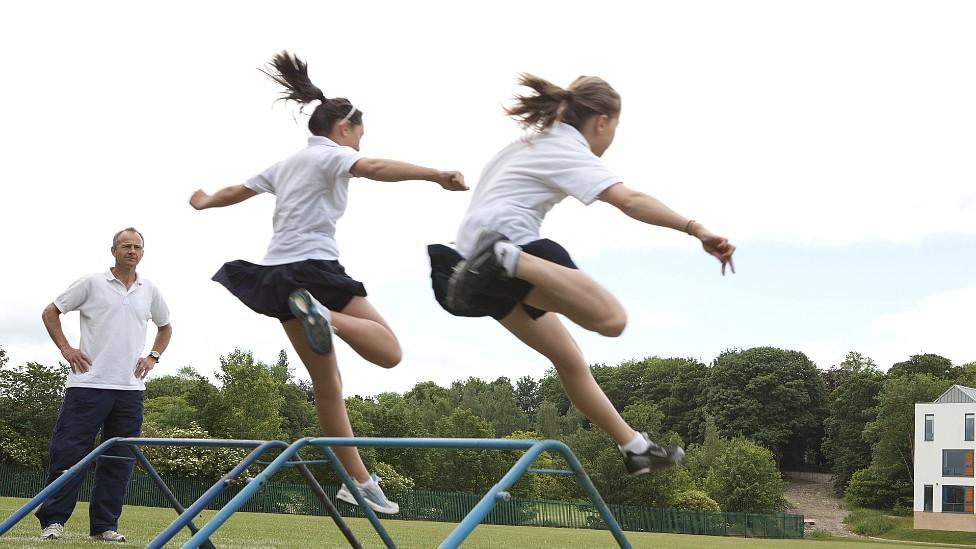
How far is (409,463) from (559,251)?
4926 cm

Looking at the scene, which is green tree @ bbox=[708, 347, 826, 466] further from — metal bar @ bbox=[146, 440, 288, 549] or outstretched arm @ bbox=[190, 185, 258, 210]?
metal bar @ bbox=[146, 440, 288, 549]

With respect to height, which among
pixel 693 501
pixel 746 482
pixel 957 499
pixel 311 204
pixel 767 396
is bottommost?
pixel 693 501

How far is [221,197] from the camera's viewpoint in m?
5.77

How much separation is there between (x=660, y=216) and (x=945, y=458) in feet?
262

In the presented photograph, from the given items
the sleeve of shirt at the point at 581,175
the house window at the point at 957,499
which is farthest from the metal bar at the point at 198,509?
the house window at the point at 957,499

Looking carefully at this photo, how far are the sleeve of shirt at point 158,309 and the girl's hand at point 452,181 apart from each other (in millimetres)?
4402

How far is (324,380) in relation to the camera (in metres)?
5.32

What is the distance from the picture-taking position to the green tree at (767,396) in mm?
87812

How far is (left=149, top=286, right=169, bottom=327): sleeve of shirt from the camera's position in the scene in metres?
8.33

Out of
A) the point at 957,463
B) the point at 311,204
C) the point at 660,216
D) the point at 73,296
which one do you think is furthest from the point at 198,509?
the point at 957,463

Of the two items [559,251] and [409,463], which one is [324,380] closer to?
[559,251]

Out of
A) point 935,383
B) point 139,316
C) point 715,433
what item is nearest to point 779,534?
point 715,433

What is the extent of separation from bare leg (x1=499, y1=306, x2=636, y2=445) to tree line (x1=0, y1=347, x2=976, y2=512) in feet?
88.2

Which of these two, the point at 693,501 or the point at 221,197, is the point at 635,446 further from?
the point at 693,501
